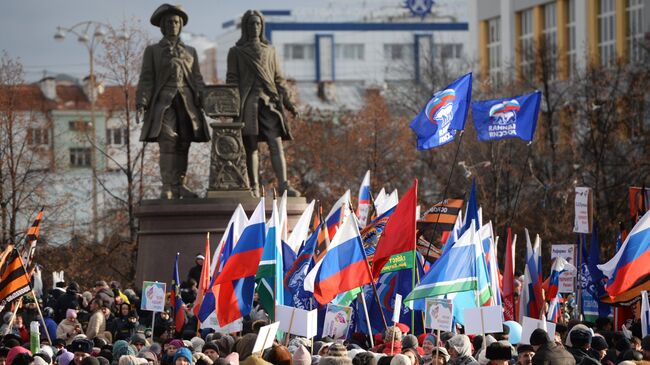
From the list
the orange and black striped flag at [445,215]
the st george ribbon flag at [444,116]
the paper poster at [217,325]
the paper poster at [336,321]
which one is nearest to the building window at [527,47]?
the orange and black striped flag at [445,215]

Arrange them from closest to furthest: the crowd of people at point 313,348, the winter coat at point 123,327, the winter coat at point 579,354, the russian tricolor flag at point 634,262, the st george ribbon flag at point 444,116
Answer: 1. the crowd of people at point 313,348
2. the winter coat at point 579,354
3. the russian tricolor flag at point 634,262
4. the winter coat at point 123,327
5. the st george ribbon flag at point 444,116

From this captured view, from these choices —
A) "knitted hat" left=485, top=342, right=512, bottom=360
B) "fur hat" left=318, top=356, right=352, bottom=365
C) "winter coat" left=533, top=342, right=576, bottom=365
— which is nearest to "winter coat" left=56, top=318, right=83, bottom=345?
"fur hat" left=318, top=356, right=352, bottom=365

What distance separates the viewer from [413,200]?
1966cm

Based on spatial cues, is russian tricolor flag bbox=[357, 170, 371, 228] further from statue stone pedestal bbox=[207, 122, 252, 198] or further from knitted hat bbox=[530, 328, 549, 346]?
knitted hat bbox=[530, 328, 549, 346]

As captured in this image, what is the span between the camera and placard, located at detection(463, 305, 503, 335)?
669 inches

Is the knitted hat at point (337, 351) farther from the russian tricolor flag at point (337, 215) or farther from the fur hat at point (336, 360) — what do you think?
the russian tricolor flag at point (337, 215)

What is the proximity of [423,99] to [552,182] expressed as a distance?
16073 millimetres

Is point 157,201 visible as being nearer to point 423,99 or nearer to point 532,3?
point 423,99

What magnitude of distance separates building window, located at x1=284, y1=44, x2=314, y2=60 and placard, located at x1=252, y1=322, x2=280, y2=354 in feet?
391

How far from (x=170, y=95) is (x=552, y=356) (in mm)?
15629

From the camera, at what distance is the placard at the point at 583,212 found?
84.7 feet

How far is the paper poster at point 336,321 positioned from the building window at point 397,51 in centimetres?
11574

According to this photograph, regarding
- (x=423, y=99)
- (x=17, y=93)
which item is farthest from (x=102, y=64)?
(x=423, y=99)

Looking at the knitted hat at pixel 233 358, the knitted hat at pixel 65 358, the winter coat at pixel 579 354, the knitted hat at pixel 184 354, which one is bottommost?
the knitted hat at pixel 65 358
